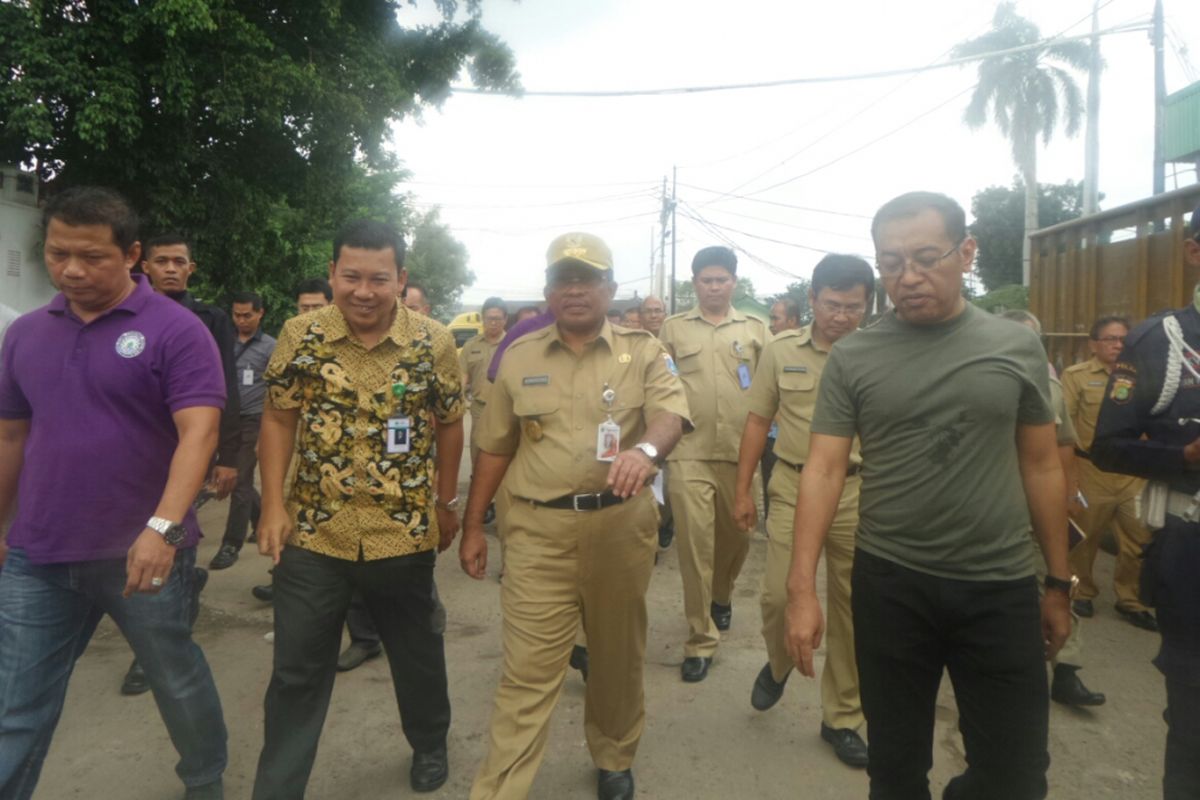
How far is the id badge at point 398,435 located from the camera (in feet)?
9.28

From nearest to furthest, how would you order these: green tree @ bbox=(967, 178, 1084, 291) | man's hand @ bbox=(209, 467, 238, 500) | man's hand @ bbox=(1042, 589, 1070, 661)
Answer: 1. man's hand @ bbox=(1042, 589, 1070, 661)
2. man's hand @ bbox=(209, 467, 238, 500)
3. green tree @ bbox=(967, 178, 1084, 291)

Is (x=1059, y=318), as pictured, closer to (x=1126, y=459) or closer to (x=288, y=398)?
(x=1126, y=459)

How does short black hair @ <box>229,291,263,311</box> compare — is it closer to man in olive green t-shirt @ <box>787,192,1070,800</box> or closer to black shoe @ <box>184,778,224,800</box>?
black shoe @ <box>184,778,224,800</box>

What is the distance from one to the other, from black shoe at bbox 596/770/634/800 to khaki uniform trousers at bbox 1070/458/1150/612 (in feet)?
11.5

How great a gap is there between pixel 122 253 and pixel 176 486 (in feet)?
2.56

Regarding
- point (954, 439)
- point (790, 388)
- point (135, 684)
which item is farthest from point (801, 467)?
point (135, 684)

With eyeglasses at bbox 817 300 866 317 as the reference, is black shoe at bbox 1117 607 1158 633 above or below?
below

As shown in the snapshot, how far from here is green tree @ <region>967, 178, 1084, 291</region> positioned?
35.8 meters

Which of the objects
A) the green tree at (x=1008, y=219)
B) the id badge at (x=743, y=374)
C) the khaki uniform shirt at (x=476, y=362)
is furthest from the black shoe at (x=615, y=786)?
the green tree at (x=1008, y=219)

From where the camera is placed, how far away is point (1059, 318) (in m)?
7.63

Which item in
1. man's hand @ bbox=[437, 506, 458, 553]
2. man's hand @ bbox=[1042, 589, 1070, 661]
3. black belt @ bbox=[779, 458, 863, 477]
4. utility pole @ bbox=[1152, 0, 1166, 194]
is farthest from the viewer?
utility pole @ bbox=[1152, 0, 1166, 194]

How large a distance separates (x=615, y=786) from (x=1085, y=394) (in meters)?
4.26

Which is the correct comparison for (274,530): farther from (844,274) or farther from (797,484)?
(844,274)

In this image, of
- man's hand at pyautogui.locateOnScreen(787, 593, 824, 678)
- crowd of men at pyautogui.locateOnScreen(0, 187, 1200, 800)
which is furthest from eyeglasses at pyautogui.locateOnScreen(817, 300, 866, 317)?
man's hand at pyautogui.locateOnScreen(787, 593, 824, 678)
